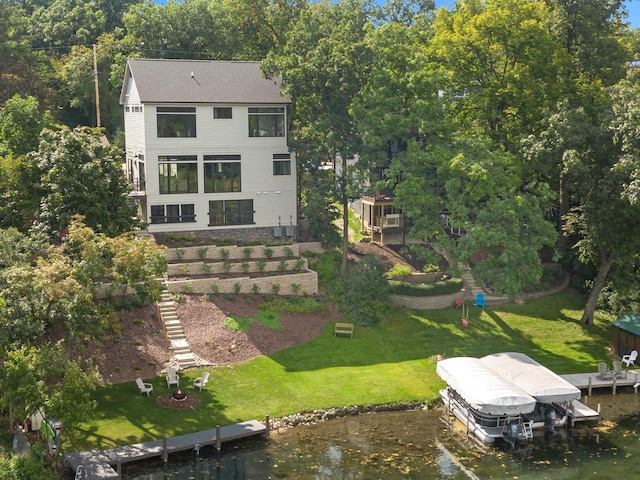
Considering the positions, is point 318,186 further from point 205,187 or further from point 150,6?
point 150,6

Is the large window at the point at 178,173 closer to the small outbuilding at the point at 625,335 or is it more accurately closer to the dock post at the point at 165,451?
the dock post at the point at 165,451

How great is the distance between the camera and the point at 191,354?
3553 centimetres

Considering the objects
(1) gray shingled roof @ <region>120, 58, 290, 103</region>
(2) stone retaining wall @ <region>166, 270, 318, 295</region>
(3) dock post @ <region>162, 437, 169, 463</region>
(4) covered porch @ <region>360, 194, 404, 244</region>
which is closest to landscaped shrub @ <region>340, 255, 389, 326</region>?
(2) stone retaining wall @ <region>166, 270, 318, 295</region>

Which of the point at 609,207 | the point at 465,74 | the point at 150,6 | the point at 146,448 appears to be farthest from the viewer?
the point at 150,6

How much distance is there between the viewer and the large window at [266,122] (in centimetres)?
4709

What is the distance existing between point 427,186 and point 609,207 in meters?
10.4

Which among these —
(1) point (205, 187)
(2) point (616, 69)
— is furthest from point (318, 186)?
(2) point (616, 69)

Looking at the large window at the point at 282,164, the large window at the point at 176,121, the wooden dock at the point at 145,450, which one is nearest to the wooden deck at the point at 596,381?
the wooden dock at the point at 145,450

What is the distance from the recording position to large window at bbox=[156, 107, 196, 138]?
4509 centimetres

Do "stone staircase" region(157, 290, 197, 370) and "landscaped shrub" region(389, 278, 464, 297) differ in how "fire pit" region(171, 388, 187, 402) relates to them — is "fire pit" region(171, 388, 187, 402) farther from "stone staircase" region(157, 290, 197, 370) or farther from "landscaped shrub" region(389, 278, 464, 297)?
"landscaped shrub" region(389, 278, 464, 297)

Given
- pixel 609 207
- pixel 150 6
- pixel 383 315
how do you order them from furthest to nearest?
pixel 150 6, pixel 383 315, pixel 609 207

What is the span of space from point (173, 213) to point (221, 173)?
411cm

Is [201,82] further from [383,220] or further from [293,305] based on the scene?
[293,305]

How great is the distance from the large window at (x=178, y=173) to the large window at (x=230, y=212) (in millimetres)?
1834
